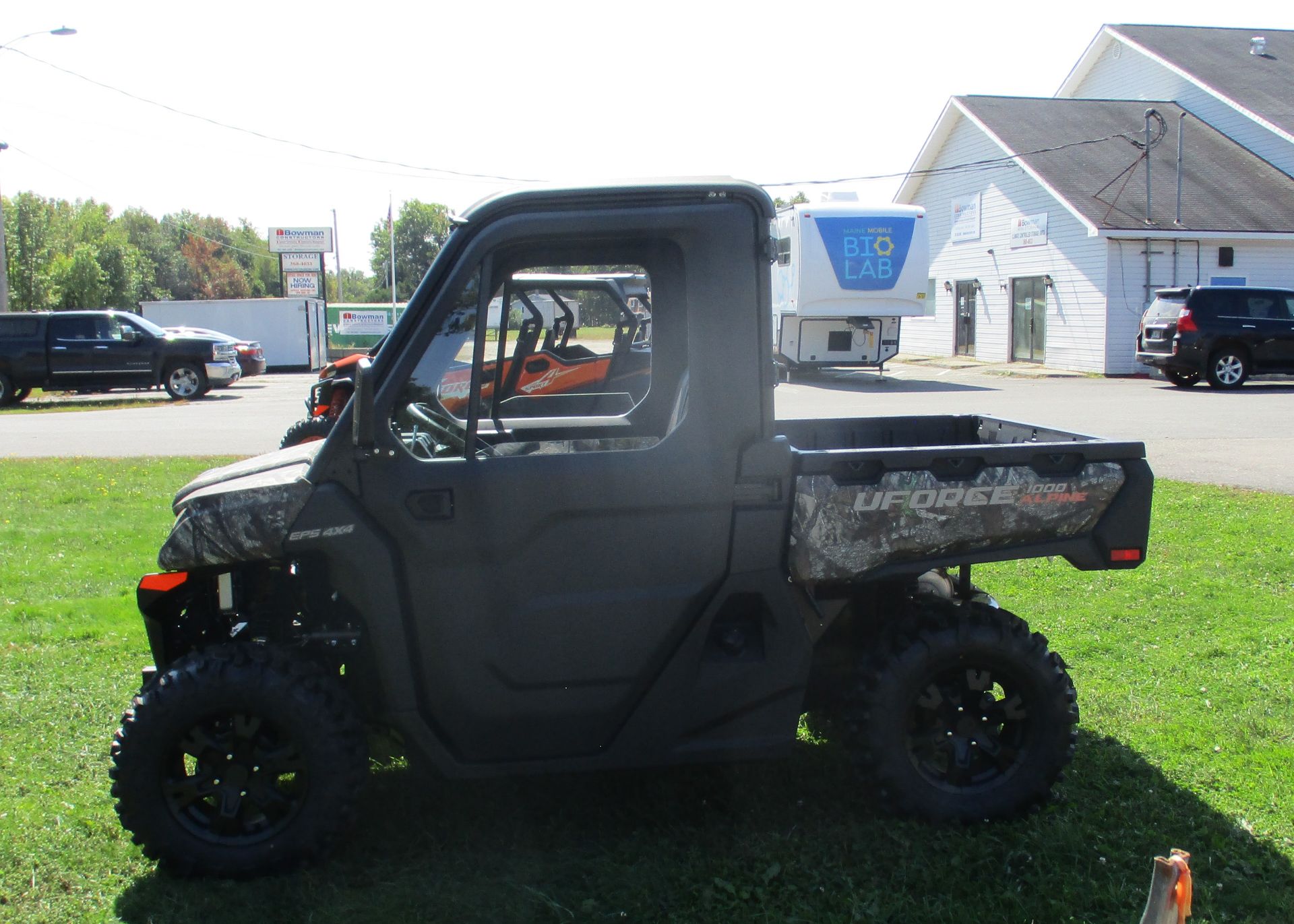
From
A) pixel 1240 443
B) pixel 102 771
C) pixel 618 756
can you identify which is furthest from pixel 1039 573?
pixel 1240 443

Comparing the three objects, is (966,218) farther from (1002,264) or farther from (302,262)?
(302,262)

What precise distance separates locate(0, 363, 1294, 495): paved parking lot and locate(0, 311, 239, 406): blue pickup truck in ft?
2.25

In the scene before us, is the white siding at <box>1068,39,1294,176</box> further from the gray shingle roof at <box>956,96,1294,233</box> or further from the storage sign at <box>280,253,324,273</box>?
the storage sign at <box>280,253,324,273</box>

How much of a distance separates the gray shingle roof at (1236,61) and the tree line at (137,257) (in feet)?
84.0

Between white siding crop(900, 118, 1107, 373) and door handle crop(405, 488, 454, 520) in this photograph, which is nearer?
door handle crop(405, 488, 454, 520)

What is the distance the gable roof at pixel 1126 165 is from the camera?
89.5ft

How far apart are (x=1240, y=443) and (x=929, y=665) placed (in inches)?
441

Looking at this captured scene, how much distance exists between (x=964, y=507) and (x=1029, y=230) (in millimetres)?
28733

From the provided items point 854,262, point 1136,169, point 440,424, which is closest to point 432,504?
point 440,424

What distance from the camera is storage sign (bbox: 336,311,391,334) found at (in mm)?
47219

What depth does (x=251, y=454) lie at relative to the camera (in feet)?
42.6

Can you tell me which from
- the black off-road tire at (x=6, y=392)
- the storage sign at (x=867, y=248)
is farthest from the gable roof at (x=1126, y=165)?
the black off-road tire at (x=6, y=392)

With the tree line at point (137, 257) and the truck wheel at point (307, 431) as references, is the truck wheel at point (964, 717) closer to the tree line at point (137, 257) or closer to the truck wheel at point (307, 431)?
the truck wheel at point (307, 431)

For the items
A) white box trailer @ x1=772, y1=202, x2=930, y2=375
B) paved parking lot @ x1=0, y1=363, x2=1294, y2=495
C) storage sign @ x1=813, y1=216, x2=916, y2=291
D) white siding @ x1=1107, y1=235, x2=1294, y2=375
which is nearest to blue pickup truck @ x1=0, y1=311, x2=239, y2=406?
paved parking lot @ x1=0, y1=363, x2=1294, y2=495
